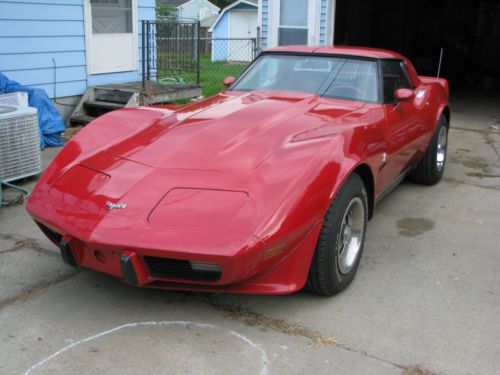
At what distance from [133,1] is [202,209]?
732 cm

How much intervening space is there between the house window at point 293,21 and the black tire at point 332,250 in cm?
763

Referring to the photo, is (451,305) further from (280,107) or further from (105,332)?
(105,332)

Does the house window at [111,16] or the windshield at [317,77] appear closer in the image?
the windshield at [317,77]

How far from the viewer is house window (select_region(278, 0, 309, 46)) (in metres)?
10.4

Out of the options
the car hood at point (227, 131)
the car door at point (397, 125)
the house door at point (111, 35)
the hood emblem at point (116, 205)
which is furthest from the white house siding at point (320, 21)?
the hood emblem at point (116, 205)

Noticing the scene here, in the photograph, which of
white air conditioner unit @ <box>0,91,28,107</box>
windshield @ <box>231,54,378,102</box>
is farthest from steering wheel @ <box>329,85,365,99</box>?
white air conditioner unit @ <box>0,91,28,107</box>

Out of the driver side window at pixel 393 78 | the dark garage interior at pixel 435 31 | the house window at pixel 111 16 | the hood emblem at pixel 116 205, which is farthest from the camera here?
the dark garage interior at pixel 435 31

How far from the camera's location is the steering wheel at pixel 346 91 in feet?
14.6

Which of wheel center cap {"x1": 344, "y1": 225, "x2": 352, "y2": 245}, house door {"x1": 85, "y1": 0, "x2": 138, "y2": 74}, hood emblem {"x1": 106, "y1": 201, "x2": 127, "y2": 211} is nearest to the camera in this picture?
hood emblem {"x1": 106, "y1": 201, "x2": 127, "y2": 211}

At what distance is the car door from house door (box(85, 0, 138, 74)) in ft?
17.3

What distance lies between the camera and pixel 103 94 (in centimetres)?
855

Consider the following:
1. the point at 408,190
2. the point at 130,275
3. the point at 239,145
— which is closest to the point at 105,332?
the point at 130,275

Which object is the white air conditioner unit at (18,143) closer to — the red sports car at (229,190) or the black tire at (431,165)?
the red sports car at (229,190)

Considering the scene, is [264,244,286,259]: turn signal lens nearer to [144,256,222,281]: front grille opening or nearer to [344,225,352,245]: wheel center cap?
[144,256,222,281]: front grille opening
